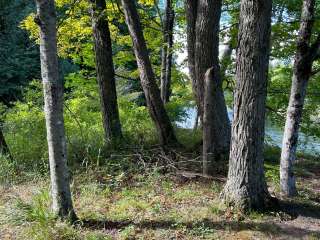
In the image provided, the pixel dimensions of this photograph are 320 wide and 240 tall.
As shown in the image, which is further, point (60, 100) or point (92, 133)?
point (92, 133)

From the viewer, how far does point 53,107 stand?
A: 4.88m

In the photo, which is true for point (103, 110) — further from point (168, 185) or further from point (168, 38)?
point (168, 38)

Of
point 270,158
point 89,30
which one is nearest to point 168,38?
point 89,30

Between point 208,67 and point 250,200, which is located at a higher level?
point 208,67

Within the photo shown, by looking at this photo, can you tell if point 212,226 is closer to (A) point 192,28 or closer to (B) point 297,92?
(B) point 297,92

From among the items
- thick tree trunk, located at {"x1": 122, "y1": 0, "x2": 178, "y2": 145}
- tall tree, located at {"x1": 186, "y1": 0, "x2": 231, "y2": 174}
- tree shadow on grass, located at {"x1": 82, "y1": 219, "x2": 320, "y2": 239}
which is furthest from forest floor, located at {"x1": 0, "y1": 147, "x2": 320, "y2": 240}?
thick tree trunk, located at {"x1": 122, "y1": 0, "x2": 178, "y2": 145}

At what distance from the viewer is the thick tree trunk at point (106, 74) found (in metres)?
8.52

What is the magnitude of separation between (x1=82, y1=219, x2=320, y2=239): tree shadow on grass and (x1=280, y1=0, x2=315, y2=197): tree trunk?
3.04 feet

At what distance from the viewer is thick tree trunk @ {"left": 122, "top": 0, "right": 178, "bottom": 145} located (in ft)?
26.1

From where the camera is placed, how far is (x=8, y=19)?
18.0m

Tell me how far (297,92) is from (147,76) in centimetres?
334

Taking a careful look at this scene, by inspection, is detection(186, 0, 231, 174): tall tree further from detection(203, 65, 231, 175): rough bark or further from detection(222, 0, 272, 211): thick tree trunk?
detection(222, 0, 272, 211): thick tree trunk

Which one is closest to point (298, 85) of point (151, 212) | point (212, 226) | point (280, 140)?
point (212, 226)

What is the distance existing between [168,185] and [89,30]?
5990 mm
